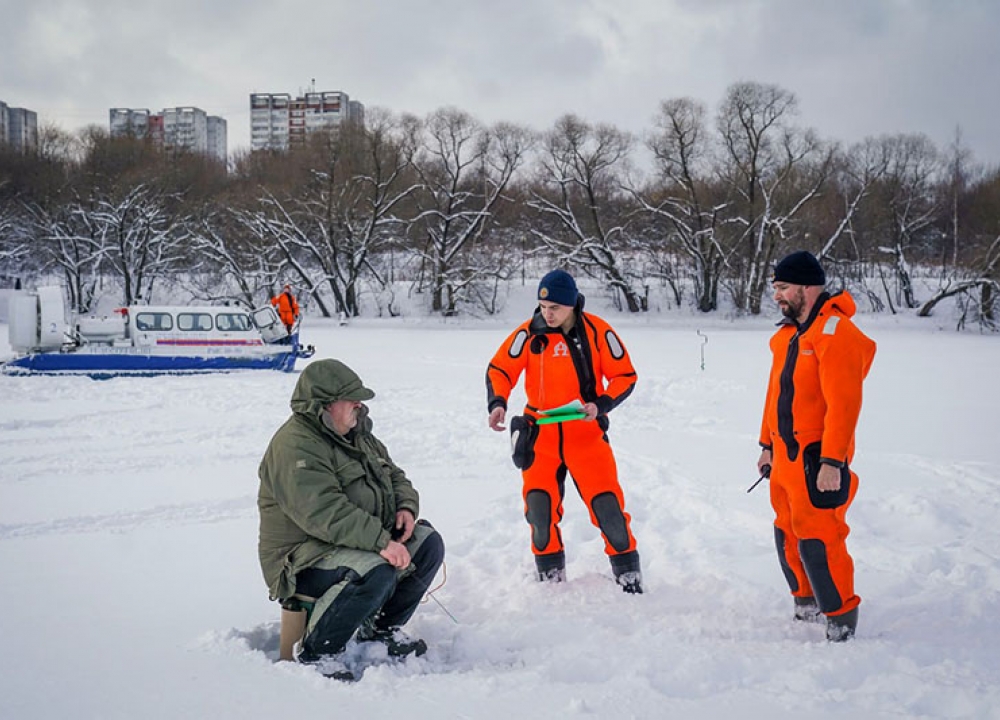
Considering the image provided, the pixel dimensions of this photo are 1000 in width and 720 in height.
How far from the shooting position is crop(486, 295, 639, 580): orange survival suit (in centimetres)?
407

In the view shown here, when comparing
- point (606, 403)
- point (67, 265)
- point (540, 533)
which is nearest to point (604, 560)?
point (540, 533)

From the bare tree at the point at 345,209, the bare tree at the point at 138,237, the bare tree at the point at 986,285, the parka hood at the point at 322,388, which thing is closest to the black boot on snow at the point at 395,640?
the parka hood at the point at 322,388

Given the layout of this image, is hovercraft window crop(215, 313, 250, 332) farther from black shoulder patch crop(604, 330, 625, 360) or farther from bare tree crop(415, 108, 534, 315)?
bare tree crop(415, 108, 534, 315)

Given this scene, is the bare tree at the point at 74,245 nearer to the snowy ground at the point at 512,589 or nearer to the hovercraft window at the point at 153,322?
the hovercraft window at the point at 153,322

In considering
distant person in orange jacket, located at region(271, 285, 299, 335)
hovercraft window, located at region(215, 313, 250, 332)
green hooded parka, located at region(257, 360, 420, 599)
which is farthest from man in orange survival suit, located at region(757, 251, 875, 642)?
distant person in orange jacket, located at region(271, 285, 299, 335)

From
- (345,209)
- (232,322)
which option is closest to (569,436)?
(232,322)

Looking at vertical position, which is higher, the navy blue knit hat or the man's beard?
the navy blue knit hat

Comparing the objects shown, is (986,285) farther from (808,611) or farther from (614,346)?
(808,611)

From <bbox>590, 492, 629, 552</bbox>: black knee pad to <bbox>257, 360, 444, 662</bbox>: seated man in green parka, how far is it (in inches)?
42.4

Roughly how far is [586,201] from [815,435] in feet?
113

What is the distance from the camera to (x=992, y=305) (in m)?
29.2

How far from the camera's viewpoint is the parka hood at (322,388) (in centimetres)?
311

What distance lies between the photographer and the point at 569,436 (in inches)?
161

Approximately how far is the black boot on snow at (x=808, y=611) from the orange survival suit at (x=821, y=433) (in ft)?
0.29
